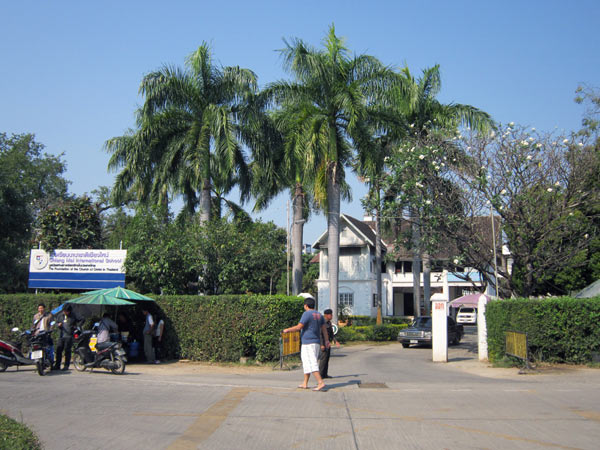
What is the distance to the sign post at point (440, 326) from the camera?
19.9 m

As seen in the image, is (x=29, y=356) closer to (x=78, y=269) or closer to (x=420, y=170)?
(x=78, y=269)

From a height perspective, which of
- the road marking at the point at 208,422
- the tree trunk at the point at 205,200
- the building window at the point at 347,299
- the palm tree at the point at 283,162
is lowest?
the road marking at the point at 208,422

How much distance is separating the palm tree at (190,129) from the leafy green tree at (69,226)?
8.31ft

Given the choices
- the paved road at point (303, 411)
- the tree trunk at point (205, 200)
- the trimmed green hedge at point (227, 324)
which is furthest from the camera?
the tree trunk at point (205, 200)

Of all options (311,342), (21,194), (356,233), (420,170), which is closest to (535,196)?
(420,170)

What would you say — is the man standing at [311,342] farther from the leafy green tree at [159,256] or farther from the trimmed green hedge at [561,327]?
the leafy green tree at [159,256]

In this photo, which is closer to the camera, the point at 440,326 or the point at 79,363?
the point at 79,363

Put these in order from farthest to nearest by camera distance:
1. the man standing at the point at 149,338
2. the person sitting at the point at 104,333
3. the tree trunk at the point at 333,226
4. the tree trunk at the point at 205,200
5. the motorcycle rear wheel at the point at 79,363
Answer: the tree trunk at the point at 333,226 → the tree trunk at the point at 205,200 → the man standing at the point at 149,338 → the motorcycle rear wheel at the point at 79,363 → the person sitting at the point at 104,333

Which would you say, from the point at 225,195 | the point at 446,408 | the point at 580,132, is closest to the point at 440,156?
the point at 580,132

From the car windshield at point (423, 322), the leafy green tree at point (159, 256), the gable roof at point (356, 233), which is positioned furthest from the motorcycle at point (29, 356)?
the gable roof at point (356, 233)

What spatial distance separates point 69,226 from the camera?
82.7ft

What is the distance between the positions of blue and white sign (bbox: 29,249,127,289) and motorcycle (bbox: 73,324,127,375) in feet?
21.7

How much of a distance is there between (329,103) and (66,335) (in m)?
16.6

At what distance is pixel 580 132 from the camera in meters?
25.2
